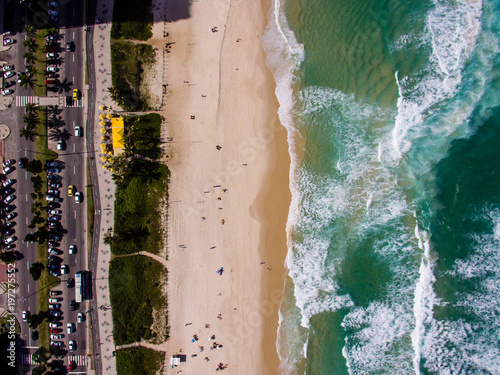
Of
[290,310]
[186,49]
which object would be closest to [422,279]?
[290,310]

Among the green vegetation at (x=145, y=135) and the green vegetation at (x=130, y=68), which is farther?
the green vegetation at (x=130, y=68)

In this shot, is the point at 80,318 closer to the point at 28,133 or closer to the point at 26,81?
the point at 28,133

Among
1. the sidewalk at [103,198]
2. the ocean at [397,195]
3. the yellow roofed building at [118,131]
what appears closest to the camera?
the ocean at [397,195]

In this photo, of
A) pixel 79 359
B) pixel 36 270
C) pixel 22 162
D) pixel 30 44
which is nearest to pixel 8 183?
pixel 22 162

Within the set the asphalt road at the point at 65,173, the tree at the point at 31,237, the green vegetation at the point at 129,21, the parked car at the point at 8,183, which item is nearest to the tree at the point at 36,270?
the asphalt road at the point at 65,173

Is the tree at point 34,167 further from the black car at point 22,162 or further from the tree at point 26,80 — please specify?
the tree at point 26,80

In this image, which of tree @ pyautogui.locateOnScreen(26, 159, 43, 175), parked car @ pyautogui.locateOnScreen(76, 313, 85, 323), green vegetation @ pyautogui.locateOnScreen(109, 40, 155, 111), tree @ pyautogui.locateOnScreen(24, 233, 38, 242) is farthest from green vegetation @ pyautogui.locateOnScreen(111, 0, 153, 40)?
parked car @ pyautogui.locateOnScreen(76, 313, 85, 323)

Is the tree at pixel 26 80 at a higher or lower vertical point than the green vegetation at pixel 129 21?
lower

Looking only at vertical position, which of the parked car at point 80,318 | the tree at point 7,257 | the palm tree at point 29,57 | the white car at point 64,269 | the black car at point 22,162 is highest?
the palm tree at point 29,57
